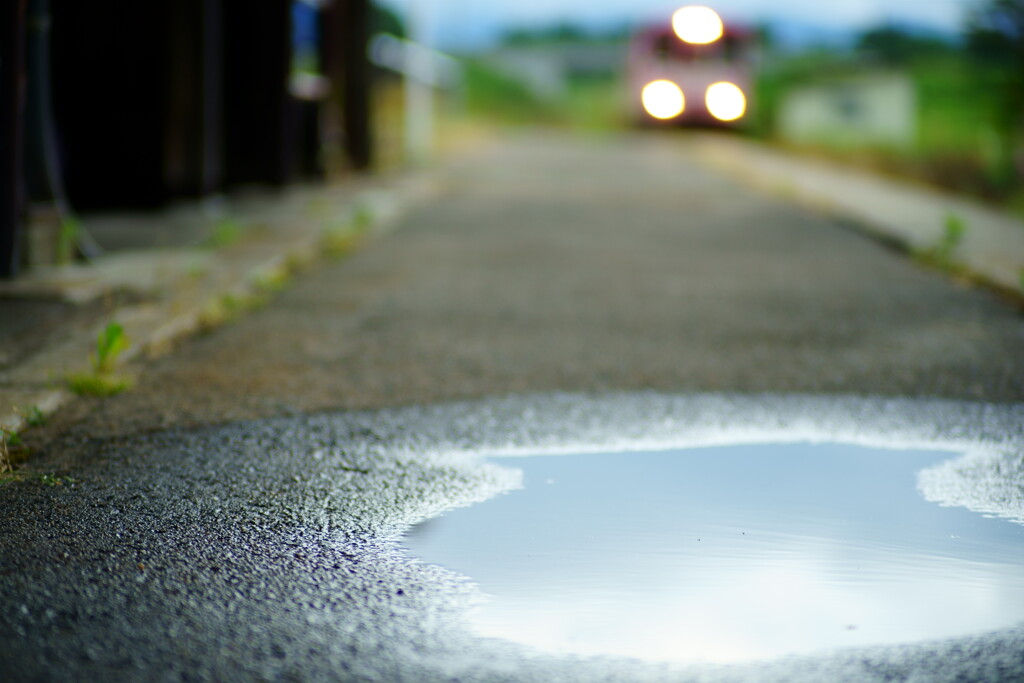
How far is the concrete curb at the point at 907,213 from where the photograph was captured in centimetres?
842

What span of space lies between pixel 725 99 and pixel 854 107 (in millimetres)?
36040

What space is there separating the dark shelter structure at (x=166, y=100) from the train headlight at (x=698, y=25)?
17.3 feet

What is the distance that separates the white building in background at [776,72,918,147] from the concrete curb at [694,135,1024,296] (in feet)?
108

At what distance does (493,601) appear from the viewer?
2730 mm

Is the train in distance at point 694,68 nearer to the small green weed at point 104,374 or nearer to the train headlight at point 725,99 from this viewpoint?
the train headlight at point 725,99

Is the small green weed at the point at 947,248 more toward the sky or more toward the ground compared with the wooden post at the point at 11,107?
more toward the ground

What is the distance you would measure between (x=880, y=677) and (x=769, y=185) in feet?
52.4

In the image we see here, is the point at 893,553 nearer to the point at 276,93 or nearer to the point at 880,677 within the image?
the point at 880,677

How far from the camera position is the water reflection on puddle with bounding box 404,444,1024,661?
258cm

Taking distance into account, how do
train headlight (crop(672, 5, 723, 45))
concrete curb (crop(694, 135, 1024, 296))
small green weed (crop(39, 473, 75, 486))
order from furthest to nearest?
train headlight (crop(672, 5, 723, 45)) < concrete curb (crop(694, 135, 1024, 296)) < small green weed (crop(39, 473, 75, 486))

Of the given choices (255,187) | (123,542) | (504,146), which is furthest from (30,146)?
(504,146)

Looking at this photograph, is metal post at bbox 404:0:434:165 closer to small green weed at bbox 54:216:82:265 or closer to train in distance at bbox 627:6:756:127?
train in distance at bbox 627:6:756:127

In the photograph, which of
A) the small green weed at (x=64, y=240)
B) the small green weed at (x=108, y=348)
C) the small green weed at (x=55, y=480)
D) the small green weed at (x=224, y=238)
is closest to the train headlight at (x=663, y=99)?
the small green weed at (x=224, y=238)

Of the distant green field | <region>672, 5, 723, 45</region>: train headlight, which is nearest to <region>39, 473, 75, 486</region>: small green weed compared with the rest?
the distant green field
